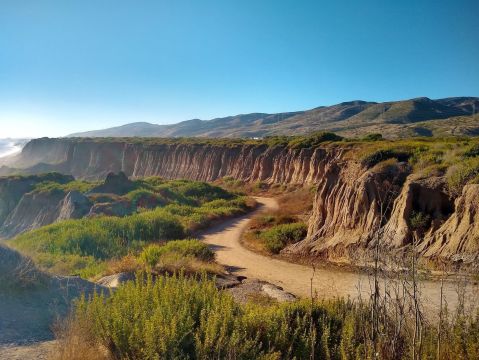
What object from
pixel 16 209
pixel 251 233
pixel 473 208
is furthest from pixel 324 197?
pixel 16 209

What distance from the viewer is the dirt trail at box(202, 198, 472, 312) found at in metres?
11.2

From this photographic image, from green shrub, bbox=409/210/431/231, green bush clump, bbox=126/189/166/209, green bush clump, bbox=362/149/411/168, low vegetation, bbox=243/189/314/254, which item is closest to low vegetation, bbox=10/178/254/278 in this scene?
green bush clump, bbox=126/189/166/209

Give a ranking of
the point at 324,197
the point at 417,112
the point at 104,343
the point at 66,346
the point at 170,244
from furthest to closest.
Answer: the point at 417,112 → the point at 324,197 → the point at 170,244 → the point at 104,343 → the point at 66,346

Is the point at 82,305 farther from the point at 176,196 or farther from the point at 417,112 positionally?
the point at 417,112

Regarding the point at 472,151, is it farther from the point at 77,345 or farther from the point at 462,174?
the point at 77,345

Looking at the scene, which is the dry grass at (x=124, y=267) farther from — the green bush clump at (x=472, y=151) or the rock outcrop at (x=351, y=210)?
the green bush clump at (x=472, y=151)

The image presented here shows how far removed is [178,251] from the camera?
52.4 ft

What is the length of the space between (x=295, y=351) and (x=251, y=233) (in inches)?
642

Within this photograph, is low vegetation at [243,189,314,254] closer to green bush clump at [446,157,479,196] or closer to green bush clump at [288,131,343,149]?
green bush clump at [446,157,479,196]

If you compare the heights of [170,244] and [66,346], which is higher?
[66,346]

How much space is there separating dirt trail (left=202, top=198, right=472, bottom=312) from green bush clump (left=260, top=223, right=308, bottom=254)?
2.85 feet

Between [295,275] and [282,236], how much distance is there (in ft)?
15.3

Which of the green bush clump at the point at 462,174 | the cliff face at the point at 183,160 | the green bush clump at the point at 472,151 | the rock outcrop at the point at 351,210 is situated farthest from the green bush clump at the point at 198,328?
the cliff face at the point at 183,160

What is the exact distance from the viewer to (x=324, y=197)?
19531 mm
